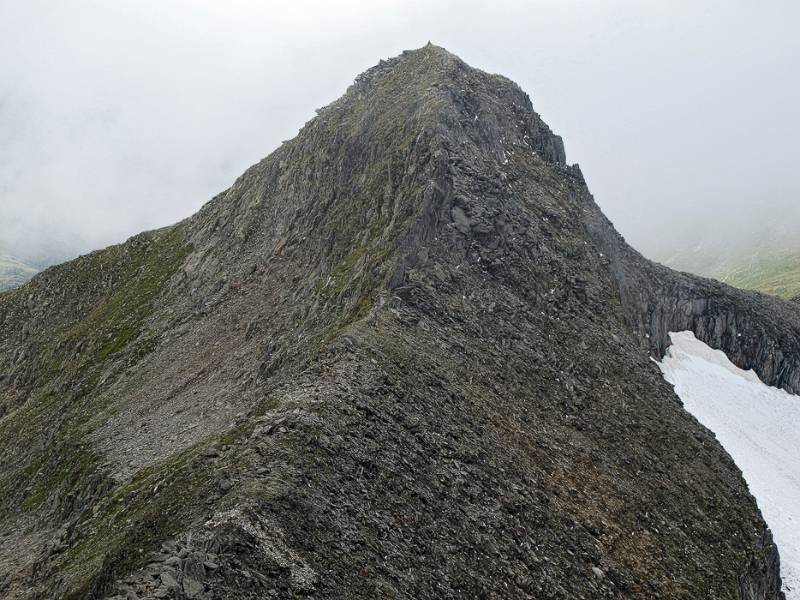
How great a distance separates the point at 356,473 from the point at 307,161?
121ft

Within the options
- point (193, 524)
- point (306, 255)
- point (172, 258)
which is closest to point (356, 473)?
point (193, 524)

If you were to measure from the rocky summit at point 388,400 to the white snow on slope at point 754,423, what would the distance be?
3.00 m

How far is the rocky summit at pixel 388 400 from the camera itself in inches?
968

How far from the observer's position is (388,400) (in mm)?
31125

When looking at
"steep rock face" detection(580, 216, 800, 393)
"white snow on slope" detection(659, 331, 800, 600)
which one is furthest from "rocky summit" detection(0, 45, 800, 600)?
"white snow on slope" detection(659, 331, 800, 600)

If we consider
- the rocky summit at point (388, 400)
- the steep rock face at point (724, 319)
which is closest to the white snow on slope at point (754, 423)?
the steep rock face at point (724, 319)

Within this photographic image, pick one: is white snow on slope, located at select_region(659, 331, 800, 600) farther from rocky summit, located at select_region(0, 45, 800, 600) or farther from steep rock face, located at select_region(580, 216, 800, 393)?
rocky summit, located at select_region(0, 45, 800, 600)

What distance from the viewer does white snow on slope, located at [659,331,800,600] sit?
48.0m

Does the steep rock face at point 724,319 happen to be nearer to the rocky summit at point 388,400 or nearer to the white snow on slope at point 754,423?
the rocky summit at point 388,400

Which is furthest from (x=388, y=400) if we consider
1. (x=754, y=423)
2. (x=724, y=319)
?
(x=724, y=319)

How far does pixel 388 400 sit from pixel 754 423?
42.5 meters

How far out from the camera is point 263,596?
2045 cm

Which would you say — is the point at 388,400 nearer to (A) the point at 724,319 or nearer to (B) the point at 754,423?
(B) the point at 754,423

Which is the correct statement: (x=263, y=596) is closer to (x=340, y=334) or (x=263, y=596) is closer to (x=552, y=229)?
(x=340, y=334)
